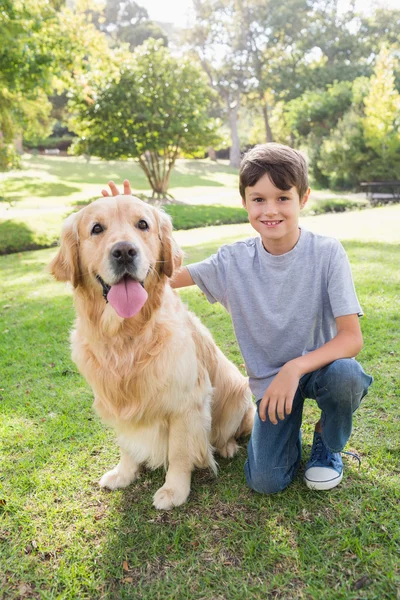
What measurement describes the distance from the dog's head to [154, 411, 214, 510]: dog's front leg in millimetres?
729

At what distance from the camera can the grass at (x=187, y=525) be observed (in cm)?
190

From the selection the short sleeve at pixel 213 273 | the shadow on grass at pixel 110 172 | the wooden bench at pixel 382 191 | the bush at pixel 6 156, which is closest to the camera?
the short sleeve at pixel 213 273

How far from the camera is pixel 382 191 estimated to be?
23547 mm

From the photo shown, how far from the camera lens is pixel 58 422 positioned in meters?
3.31

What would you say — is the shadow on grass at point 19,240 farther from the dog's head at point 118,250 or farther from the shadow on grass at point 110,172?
the shadow on grass at point 110,172

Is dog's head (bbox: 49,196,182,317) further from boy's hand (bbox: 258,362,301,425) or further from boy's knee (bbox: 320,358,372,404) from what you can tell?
boy's knee (bbox: 320,358,372,404)

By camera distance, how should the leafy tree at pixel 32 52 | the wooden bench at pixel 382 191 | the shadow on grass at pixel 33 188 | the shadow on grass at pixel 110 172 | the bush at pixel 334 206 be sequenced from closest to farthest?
the leafy tree at pixel 32 52 → the bush at pixel 334 206 → the wooden bench at pixel 382 191 → the shadow on grass at pixel 33 188 → the shadow on grass at pixel 110 172

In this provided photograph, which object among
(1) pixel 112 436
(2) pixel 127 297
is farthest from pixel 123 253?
(1) pixel 112 436

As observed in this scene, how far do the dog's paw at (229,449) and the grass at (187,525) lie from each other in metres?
0.05

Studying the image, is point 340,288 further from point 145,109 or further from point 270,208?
point 145,109

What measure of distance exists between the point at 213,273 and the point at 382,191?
23412 mm

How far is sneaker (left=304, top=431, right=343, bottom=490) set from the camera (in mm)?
2377

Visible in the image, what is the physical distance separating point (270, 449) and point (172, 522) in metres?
0.62

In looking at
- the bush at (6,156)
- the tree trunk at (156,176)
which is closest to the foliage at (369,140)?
the tree trunk at (156,176)
